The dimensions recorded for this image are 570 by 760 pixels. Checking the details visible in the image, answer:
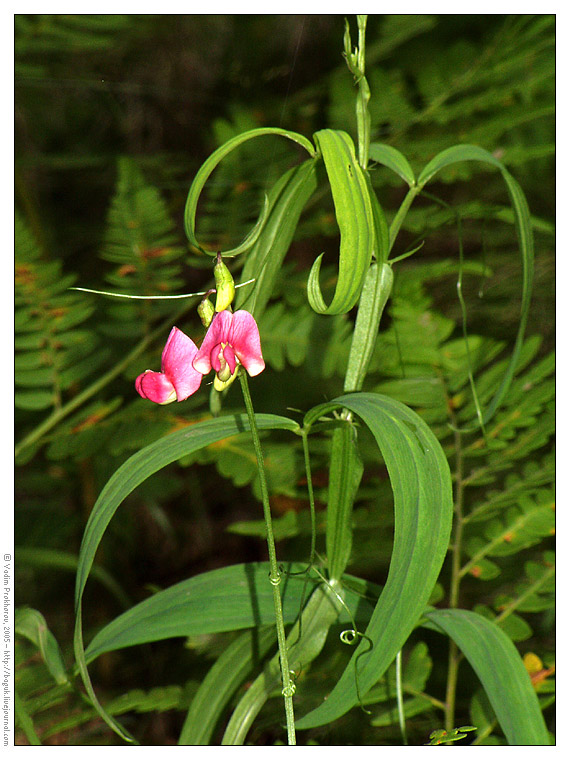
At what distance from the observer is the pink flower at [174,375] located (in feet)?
1.20

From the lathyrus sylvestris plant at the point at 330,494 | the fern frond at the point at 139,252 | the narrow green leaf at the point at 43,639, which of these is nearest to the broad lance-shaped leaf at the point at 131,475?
Result: the lathyrus sylvestris plant at the point at 330,494

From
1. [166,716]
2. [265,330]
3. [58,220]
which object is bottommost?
[166,716]

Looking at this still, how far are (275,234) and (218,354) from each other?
0.41ft

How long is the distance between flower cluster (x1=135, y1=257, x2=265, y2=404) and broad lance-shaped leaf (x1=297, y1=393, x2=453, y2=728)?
7 cm

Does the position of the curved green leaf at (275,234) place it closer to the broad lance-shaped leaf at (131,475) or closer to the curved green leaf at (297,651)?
the broad lance-shaped leaf at (131,475)

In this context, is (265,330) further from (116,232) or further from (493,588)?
(493,588)

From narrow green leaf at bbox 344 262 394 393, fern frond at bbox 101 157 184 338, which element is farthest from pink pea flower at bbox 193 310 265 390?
fern frond at bbox 101 157 184 338

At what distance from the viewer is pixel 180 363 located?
14.6 inches

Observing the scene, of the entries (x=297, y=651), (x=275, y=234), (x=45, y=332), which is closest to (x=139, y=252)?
(x=45, y=332)

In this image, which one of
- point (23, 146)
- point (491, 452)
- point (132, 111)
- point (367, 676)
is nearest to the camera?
point (367, 676)

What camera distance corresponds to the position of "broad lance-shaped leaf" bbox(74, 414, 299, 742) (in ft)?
1.20

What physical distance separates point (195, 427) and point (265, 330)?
1.63 ft

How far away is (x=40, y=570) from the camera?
1312 mm
